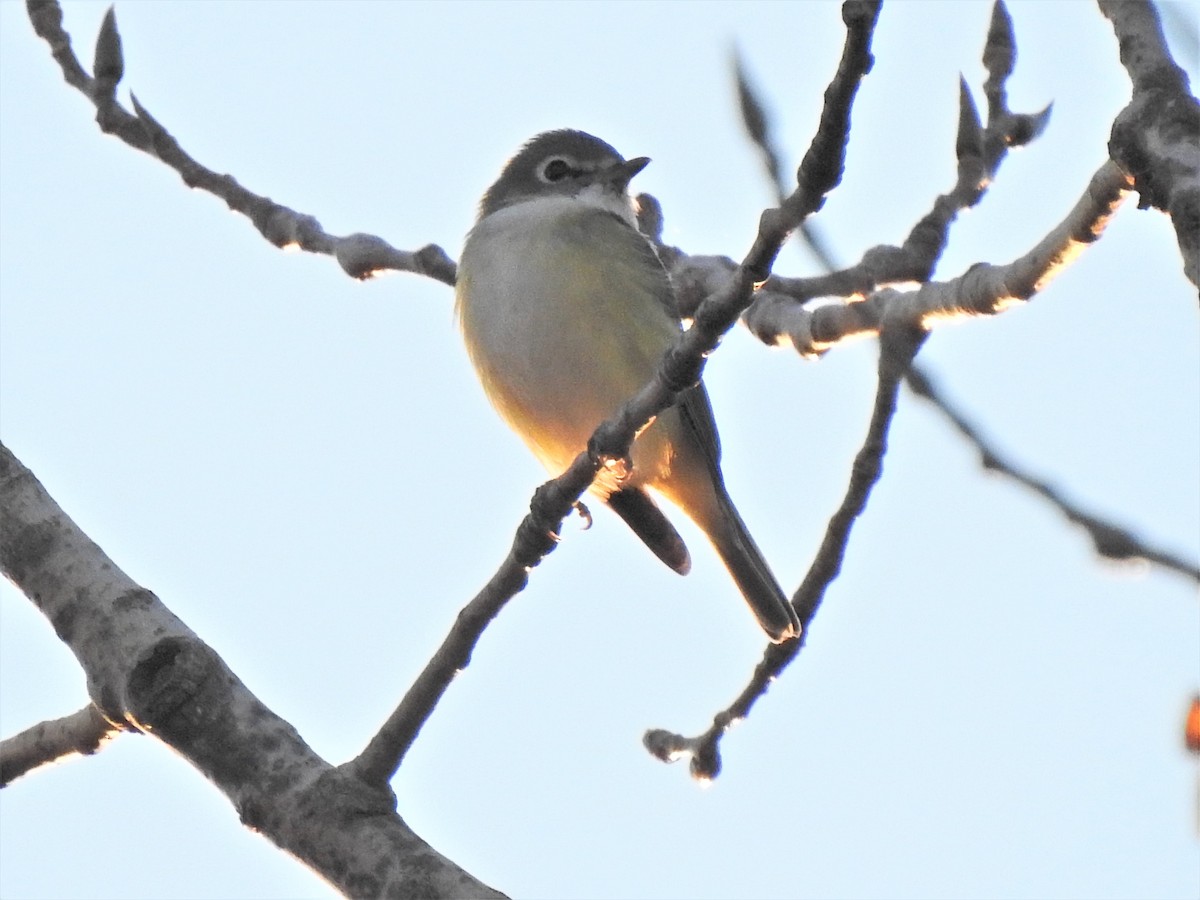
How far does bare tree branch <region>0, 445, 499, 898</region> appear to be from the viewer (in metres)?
3.56

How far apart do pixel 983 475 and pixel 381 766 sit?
2026 millimetres

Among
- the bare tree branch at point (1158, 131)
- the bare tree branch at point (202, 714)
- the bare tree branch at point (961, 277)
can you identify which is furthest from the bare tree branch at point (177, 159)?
the bare tree branch at point (1158, 131)

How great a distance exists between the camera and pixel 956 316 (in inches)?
191

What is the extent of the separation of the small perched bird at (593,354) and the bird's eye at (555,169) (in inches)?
28.6

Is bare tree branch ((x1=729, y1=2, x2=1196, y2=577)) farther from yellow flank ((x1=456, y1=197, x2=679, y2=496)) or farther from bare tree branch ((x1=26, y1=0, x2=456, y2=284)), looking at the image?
bare tree branch ((x1=26, y1=0, x2=456, y2=284))

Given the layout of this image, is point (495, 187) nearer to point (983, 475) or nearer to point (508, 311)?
point (508, 311)

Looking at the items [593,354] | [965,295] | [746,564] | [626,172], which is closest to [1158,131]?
[965,295]

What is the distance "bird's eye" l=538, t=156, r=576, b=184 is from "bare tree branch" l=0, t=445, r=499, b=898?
5.03 m

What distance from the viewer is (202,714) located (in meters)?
3.91

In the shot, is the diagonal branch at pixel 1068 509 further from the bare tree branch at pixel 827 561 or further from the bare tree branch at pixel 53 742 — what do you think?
the bare tree branch at pixel 53 742

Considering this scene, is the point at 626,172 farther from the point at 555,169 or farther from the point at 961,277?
the point at 961,277

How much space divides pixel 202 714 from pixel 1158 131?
100 inches

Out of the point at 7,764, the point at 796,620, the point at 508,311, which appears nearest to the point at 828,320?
the point at 796,620

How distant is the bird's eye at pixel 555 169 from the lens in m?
9.01
